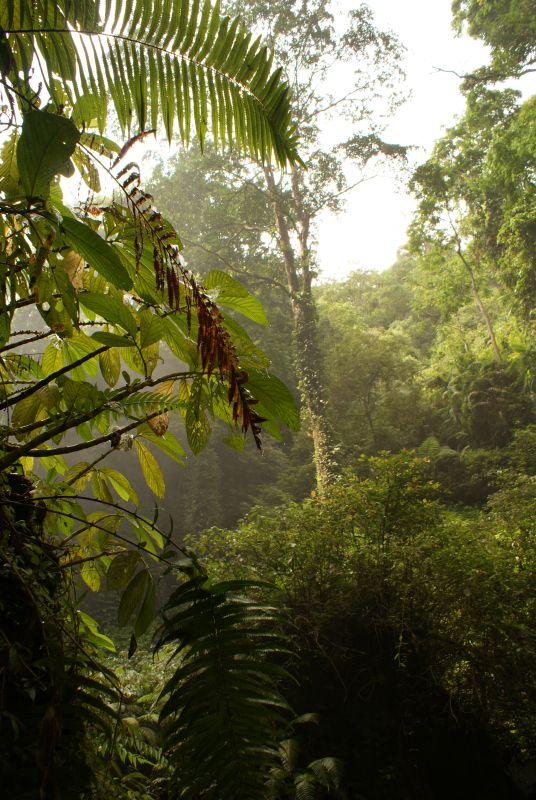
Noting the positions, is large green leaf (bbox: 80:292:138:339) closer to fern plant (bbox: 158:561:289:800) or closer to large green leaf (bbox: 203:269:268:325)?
large green leaf (bbox: 203:269:268:325)

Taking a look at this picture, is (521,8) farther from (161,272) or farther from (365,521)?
(161,272)

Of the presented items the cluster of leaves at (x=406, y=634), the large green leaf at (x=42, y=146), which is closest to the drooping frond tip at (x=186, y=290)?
the large green leaf at (x=42, y=146)

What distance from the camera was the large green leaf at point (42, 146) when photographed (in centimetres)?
34

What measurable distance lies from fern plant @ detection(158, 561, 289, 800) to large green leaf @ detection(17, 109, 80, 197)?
1.16ft

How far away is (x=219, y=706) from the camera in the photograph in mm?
438

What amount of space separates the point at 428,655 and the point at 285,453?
950 cm

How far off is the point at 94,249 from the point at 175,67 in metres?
0.40

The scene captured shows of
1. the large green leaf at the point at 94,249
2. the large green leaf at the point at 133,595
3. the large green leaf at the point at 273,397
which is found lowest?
the large green leaf at the point at 133,595

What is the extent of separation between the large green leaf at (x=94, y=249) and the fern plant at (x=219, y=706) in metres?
0.28

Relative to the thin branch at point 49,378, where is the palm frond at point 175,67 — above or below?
above

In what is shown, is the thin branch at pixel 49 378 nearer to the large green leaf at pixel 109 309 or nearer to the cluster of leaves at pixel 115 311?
the cluster of leaves at pixel 115 311

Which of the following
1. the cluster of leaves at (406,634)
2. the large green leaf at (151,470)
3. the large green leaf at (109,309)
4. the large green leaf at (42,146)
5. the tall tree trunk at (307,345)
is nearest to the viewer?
the large green leaf at (42,146)

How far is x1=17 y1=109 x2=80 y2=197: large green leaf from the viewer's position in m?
0.34

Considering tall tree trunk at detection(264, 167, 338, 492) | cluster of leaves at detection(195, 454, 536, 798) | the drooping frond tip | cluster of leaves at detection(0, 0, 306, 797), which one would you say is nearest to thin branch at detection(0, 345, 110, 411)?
cluster of leaves at detection(0, 0, 306, 797)
